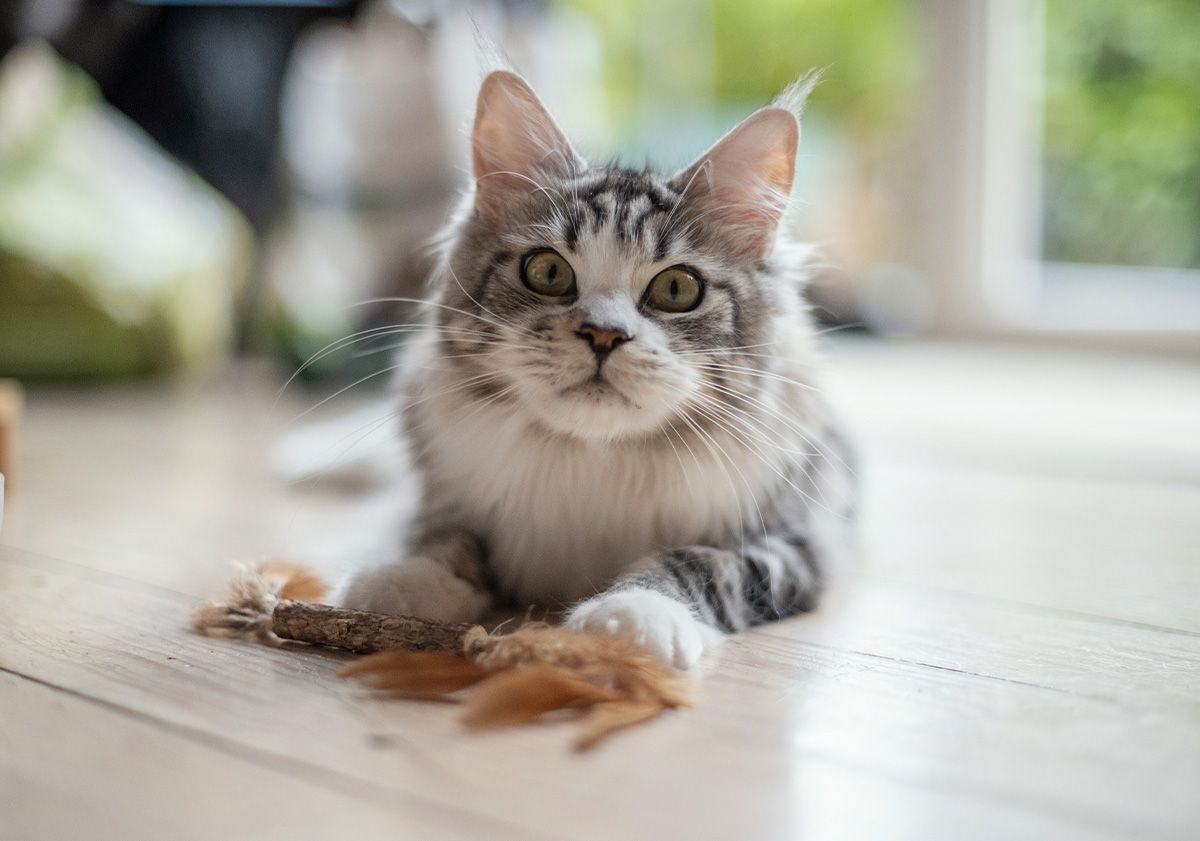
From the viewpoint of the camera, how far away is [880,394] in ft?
11.9

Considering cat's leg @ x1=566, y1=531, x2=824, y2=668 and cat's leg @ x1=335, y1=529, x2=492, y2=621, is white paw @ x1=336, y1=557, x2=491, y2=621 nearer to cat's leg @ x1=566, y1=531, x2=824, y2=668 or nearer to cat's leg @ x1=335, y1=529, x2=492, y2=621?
cat's leg @ x1=335, y1=529, x2=492, y2=621

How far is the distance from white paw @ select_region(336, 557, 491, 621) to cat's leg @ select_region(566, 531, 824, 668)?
16cm

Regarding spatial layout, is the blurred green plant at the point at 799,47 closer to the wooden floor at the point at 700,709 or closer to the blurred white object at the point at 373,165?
the blurred white object at the point at 373,165

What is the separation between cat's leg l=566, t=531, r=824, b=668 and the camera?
121 cm

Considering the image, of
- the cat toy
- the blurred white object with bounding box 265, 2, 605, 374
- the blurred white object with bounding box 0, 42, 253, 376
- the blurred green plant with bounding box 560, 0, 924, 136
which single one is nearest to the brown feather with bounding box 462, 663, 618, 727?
the cat toy

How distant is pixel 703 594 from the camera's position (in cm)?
136

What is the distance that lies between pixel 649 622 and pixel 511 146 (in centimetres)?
69

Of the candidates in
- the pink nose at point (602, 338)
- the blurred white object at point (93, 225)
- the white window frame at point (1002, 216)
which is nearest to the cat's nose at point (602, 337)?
the pink nose at point (602, 338)

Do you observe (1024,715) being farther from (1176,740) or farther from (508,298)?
(508,298)

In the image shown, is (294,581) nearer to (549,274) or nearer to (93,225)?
(549,274)

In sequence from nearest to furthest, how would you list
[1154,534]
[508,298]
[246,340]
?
[508,298], [1154,534], [246,340]

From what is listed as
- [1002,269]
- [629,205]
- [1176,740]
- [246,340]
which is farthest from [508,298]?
[1002,269]

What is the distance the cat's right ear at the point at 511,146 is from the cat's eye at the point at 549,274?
124mm

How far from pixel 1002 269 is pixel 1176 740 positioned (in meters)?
4.01
